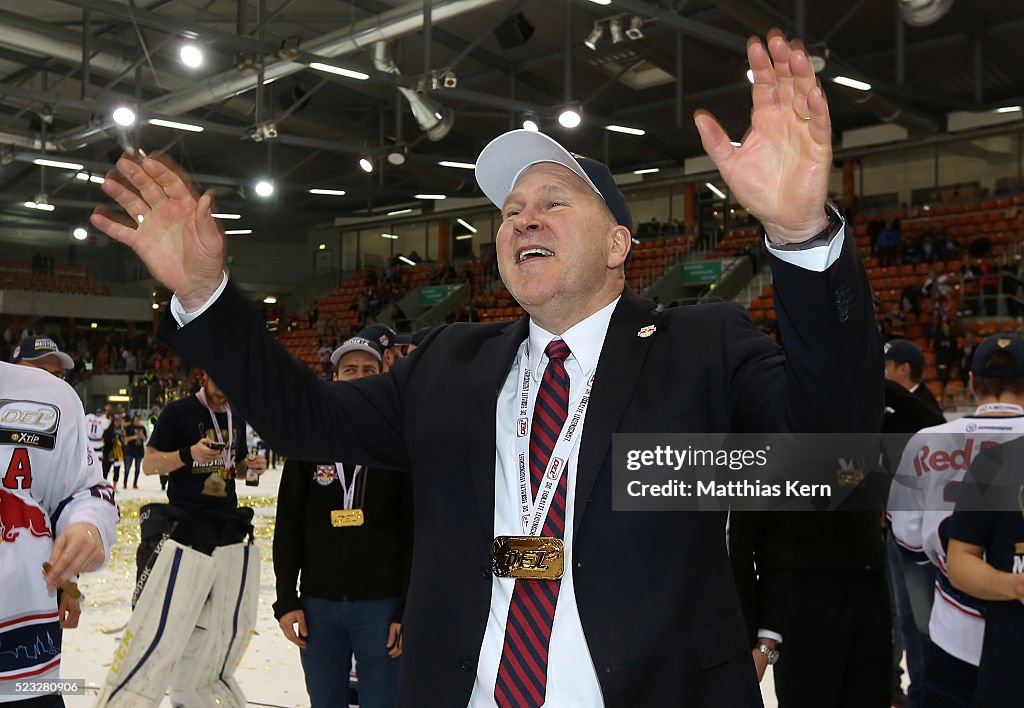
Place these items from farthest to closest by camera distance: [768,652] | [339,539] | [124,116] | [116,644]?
[124,116] → [116,644] → [339,539] → [768,652]

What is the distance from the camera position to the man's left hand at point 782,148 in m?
1.37

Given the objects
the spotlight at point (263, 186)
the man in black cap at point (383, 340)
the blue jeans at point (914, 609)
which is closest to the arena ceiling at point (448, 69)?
the spotlight at point (263, 186)

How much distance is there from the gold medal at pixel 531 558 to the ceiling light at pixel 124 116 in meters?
13.7

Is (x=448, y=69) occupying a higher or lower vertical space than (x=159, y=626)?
higher

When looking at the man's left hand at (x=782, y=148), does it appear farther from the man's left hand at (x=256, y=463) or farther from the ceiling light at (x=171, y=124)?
the ceiling light at (x=171, y=124)

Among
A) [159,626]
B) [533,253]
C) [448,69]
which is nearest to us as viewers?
[533,253]

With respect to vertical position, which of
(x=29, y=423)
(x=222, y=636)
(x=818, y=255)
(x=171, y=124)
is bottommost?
(x=222, y=636)

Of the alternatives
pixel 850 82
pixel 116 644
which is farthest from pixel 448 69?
pixel 116 644

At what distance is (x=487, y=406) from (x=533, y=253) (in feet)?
1.00

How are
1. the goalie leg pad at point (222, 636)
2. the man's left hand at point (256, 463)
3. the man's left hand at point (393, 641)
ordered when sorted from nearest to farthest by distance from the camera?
the man's left hand at point (393, 641) < the goalie leg pad at point (222, 636) < the man's left hand at point (256, 463)

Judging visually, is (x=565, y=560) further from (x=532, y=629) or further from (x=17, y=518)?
(x=17, y=518)

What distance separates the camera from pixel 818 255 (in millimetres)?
1387

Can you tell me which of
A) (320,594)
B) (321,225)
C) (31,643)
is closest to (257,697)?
(320,594)

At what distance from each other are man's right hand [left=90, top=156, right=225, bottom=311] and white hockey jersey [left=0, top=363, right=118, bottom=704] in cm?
109
